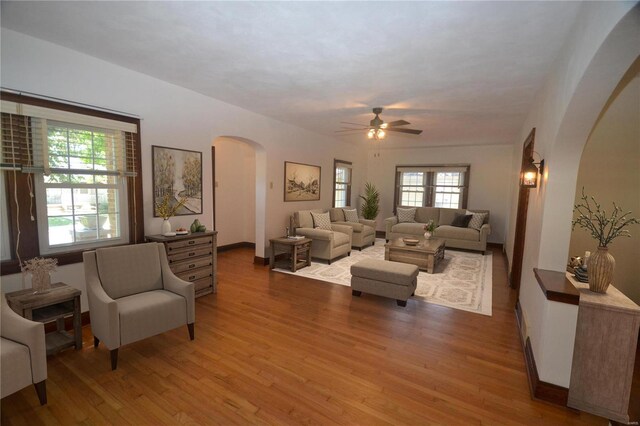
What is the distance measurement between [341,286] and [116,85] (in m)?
3.77

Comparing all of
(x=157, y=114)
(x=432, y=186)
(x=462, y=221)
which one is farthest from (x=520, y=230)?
(x=157, y=114)

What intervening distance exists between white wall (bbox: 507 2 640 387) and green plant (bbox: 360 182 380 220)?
5632 millimetres

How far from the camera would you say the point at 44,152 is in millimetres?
2779

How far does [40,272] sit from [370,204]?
7.03 meters

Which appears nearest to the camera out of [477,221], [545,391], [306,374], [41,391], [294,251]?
[41,391]

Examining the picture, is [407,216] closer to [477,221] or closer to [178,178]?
[477,221]

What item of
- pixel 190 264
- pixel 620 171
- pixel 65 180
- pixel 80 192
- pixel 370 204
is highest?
pixel 620 171

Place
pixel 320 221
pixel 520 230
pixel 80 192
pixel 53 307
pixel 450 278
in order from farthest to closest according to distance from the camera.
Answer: pixel 320 221 → pixel 450 278 → pixel 520 230 → pixel 80 192 → pixel 53 307

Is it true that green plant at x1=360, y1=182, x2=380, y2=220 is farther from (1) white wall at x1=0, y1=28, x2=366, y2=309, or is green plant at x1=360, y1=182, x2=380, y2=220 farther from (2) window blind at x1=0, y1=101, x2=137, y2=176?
(2) window blind at x1=0, y1=101, x2=137, y2=176

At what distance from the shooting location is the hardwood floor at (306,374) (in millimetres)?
1954

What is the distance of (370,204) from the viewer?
27.5 feet

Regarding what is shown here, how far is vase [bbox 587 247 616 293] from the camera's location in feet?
6.72

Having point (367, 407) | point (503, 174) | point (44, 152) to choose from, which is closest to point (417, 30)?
point (367, 407)

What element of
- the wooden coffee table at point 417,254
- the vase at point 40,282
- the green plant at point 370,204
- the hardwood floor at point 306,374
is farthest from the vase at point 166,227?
the green plant at point 370,204
